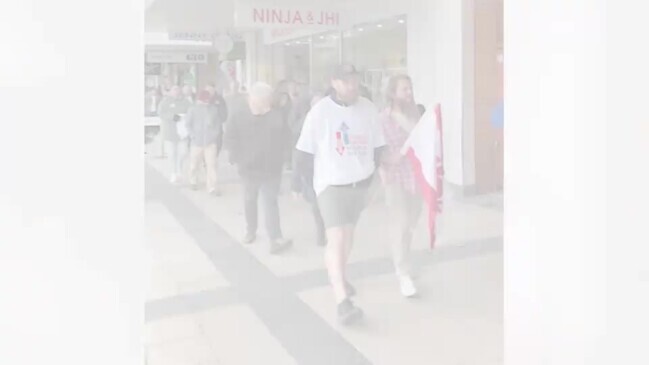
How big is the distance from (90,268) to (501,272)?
1.69 metres

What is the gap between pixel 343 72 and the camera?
2.55 meters

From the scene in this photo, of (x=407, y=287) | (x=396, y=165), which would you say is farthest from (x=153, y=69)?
(x=407, y=287)

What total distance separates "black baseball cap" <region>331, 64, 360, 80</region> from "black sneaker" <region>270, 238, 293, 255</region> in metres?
0.69

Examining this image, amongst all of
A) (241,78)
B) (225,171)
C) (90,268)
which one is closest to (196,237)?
(225,171)

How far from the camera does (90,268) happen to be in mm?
1561

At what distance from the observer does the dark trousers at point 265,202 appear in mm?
2570

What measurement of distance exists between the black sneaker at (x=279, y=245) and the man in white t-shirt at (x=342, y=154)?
17cm

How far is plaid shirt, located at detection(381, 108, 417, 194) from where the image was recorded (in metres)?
2.55

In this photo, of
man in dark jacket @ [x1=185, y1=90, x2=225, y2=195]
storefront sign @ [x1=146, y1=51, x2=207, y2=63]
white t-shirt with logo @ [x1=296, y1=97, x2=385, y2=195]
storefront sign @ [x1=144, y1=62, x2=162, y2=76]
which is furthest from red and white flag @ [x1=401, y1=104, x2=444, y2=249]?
storefront sign @ [x1=144, y1=62, x2=162, y2=76]

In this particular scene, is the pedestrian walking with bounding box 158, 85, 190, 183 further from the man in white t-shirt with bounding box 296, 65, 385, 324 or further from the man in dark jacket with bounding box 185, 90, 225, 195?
the man in white t-shirt with bounding box 296, 65, 385, 324

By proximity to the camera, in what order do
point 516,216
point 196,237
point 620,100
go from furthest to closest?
point 196,237 < point 516,216 < point 620,100

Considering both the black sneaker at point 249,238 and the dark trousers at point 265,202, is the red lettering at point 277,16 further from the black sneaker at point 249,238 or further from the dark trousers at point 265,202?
the black sneaker at point 249,238

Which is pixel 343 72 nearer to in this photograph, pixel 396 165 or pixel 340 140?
pixel 340 140

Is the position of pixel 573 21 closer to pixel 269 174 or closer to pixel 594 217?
pixel 594 217
